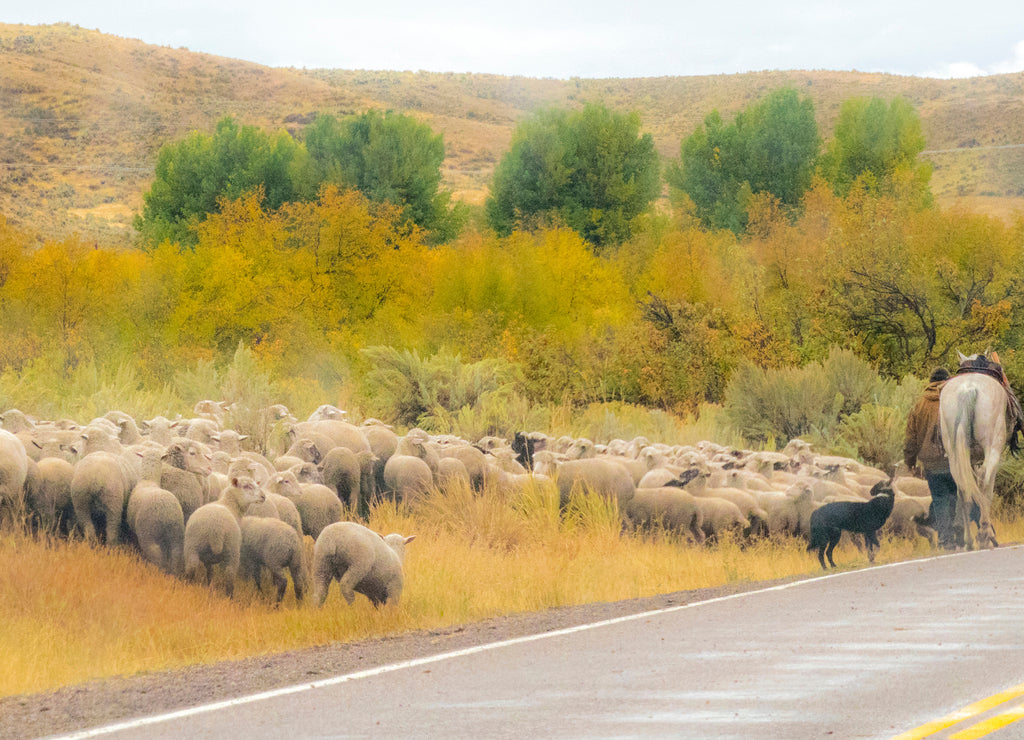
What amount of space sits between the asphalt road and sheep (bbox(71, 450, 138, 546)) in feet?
16.7

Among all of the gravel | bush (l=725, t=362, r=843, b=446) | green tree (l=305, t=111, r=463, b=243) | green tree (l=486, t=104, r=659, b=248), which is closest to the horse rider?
the gravel

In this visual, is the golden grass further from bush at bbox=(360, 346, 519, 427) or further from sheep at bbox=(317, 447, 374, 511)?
bush at bbox=(360, 346, 519, 427)

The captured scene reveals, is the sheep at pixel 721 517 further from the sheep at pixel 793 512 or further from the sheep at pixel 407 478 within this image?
the sheep at pixel 407 478

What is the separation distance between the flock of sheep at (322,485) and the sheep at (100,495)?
14 mm

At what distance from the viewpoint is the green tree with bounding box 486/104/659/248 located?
6769 centimetres

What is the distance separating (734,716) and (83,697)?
4.15 meters

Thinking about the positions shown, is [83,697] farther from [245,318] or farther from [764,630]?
[245,318]

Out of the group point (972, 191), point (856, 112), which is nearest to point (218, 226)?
point (856, 112)

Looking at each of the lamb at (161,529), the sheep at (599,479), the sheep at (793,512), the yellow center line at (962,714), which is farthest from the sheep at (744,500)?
the yellow center line at (962,714)

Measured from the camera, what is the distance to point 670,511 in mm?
17000

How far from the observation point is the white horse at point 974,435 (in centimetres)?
1684

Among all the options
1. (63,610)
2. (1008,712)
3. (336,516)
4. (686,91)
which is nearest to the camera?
(1008,712)

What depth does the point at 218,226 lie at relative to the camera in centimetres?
5316

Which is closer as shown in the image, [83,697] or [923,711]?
[923,711]
